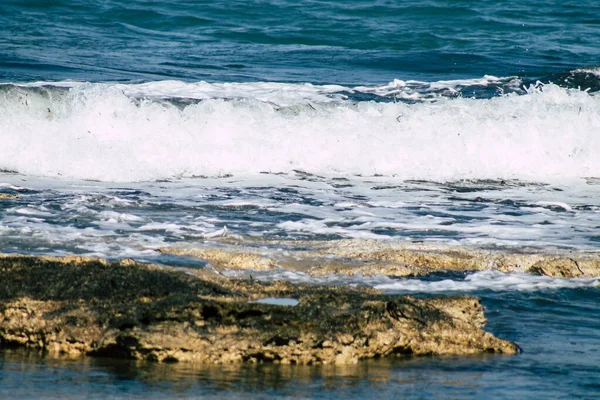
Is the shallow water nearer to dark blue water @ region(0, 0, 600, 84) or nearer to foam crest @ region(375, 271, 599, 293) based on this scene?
foam crest @ region(375, 271, 599, 293)

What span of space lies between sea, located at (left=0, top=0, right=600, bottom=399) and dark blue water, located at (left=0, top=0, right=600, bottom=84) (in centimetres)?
6

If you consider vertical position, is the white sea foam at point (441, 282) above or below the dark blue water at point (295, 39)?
below

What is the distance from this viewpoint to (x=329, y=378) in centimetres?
296

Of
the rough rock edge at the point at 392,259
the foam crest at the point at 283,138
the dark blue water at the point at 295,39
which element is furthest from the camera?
the dark blue water at the point at 295,39

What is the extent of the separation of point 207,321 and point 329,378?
1.50ft

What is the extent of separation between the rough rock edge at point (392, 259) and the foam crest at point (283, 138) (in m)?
3.51

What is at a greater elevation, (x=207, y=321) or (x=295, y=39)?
(x=295, y=39)

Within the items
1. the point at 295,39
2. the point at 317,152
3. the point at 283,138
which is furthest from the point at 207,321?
the point at 295,39

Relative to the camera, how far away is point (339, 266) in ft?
14.8

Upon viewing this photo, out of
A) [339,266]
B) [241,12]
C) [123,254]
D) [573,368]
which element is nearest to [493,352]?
[573,368]

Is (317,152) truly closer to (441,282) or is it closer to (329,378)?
(441,282)

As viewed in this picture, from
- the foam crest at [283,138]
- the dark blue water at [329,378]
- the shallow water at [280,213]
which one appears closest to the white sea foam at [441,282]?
the shallow water at [280,213]

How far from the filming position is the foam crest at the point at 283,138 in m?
8.54

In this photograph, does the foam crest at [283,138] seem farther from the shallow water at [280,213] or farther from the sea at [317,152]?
the shallow water at [280,213]
